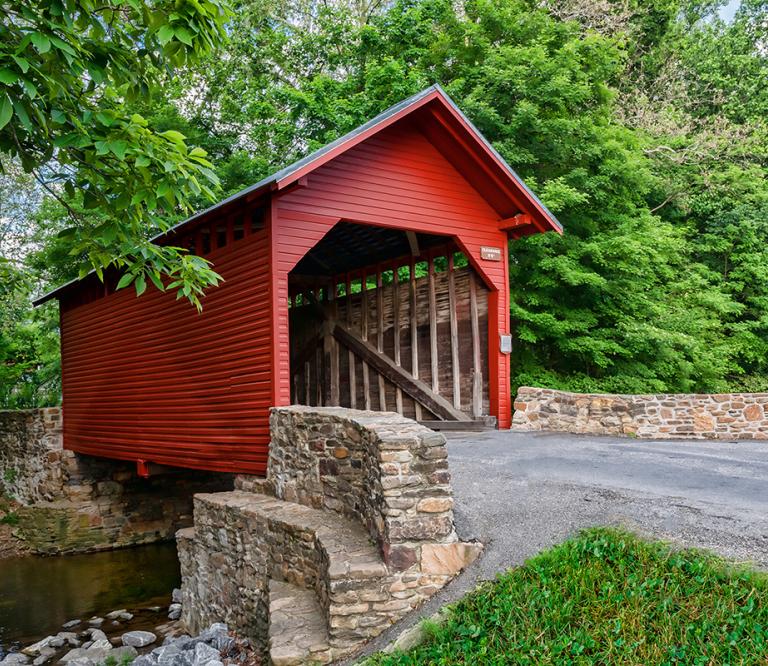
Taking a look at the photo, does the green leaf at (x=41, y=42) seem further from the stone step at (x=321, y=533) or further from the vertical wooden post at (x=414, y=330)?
the vertical wooden post at (x=414, y=330)

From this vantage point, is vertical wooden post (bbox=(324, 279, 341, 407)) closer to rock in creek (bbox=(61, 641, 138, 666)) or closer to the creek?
the creek

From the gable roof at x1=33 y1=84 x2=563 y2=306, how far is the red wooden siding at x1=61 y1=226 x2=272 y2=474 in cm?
80

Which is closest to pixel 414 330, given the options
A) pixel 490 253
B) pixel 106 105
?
pixel 490 253

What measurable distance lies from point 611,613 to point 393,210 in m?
6.60

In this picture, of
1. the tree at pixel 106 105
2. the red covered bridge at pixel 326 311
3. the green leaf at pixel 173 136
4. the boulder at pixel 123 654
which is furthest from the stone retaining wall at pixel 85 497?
the green leaf at pixel 173 136

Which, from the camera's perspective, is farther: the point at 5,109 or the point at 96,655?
the point at 96,655

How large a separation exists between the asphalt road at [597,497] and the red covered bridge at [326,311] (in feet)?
8.31

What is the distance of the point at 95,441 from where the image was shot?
13422 mm

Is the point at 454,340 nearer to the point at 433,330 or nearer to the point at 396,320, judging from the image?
the point at 433,330

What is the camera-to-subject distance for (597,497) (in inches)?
233

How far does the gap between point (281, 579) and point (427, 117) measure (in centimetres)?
650

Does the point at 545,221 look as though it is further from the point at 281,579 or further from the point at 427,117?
the point at 281,579

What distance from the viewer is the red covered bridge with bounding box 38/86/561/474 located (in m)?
8.64

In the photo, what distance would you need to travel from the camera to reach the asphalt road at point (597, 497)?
4887mm
